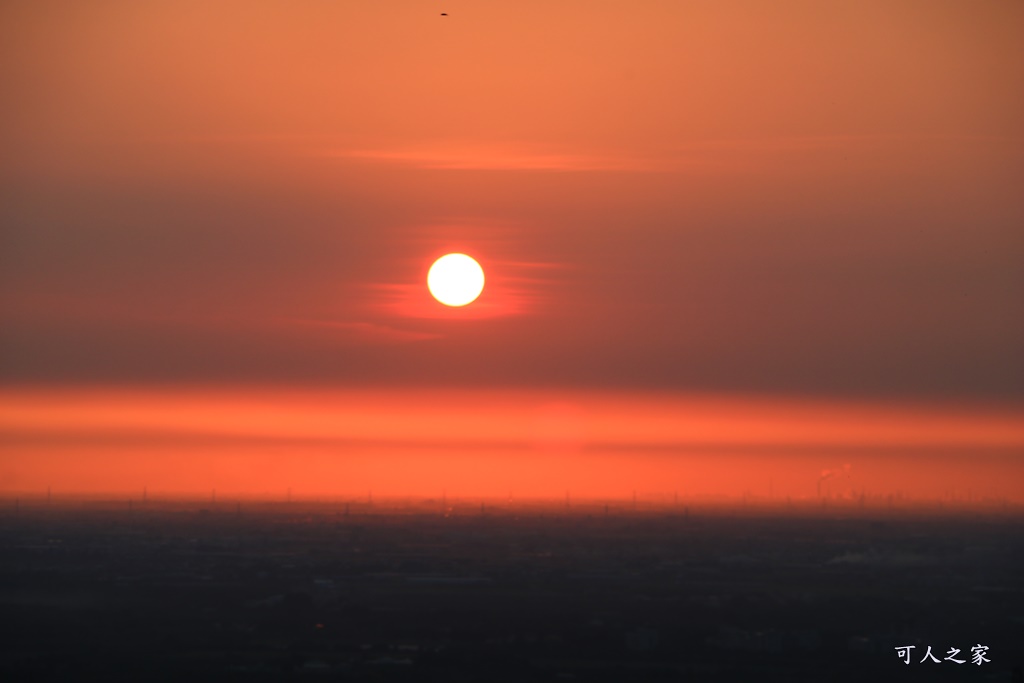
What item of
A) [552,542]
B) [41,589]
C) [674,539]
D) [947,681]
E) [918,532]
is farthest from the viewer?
[918,532]

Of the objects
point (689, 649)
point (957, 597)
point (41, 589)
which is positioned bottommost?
point (689, 649)

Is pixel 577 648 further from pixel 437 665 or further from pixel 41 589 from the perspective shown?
pixel 41 589

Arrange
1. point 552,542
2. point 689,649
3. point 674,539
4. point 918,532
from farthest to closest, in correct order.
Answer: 1. point 918,532
2. point 674,539
3. point 552,542
4. point 689,649

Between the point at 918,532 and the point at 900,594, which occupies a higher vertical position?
the point at 918,532

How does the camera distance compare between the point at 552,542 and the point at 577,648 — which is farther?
the point at 552,542

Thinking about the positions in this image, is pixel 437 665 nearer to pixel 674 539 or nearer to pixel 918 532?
pixel 674 539

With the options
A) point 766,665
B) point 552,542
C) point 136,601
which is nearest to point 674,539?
point 552,542
